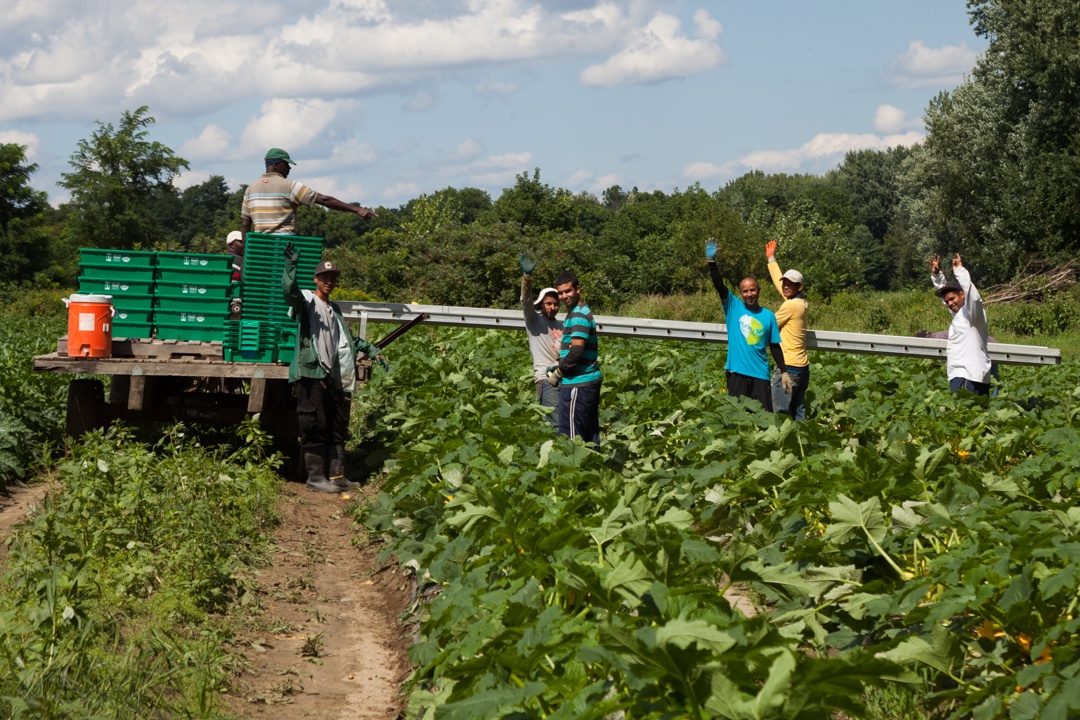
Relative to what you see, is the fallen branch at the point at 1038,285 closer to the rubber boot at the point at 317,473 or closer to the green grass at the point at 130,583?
the rubber boot at the point at 317,473

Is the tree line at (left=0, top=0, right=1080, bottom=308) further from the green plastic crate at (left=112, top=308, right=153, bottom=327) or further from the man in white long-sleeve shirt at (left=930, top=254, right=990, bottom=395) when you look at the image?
the man in white long-sleeve shirt at (left=930, top=254, right=990, bottom=395)

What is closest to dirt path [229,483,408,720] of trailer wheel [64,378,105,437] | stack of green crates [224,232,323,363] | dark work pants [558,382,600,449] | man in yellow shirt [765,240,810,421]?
stack of green crates [224,232,323,363]

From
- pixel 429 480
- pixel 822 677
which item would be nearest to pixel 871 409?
pixel 429 480

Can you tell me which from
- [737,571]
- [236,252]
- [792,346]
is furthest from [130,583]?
[792,346]

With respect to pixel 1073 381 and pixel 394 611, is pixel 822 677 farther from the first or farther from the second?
pixel 1073 381

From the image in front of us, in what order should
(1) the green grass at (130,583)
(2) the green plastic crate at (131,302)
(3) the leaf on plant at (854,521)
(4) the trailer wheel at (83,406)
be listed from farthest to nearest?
(4) the trailer wheel at (83,406), (2) the green plastic crate at (131,302), (3) the leaf on plant at (854,521), (1) the green grass at (130,583)

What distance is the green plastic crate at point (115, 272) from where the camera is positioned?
9.88 metres

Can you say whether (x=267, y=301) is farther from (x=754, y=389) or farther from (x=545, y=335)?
(x=754, y=389)

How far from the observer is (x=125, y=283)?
995 centimetres

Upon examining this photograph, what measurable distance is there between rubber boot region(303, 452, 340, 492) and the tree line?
3.67m

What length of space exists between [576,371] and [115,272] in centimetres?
400

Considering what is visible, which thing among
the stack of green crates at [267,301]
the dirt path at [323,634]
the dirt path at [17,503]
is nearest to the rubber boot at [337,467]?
the stack of green crates at [267,301]

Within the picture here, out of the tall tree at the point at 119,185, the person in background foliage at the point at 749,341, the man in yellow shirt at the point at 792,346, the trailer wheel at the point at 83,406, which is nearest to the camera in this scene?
the person in background foliage at the point at 749,341

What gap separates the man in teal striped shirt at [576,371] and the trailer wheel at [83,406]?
4.33m
